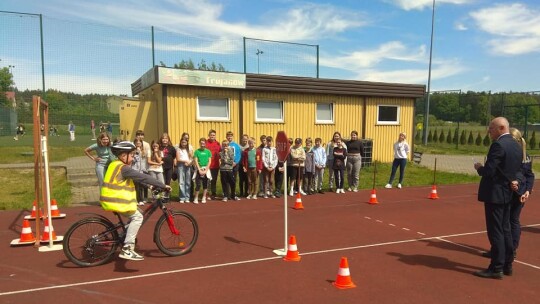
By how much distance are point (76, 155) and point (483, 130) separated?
35718 mm

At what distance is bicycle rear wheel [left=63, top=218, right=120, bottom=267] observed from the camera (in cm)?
527

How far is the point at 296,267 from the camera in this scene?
5.38 metres

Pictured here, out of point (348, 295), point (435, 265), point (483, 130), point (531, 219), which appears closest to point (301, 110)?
point (531, 219)

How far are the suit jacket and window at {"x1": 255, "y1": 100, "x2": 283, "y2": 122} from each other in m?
11.5

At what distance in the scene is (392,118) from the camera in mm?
19078

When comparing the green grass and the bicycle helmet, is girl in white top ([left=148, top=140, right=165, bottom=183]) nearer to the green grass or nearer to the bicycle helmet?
the green grass

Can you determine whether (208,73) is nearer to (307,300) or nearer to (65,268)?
(65,268)

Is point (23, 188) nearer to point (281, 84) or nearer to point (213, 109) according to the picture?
point (213, 109)

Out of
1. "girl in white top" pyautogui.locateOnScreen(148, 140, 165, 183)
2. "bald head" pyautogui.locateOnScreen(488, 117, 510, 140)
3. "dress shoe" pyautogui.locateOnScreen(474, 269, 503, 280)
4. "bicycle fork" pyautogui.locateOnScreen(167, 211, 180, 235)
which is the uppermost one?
"bald head" pyautogui.locateOnScreen(488, 117, 510, 140)

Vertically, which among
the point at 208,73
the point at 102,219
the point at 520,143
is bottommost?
the point at 102,219

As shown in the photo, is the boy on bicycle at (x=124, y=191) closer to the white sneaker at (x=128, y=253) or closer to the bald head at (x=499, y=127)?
the white sneaker at (x=128, y=253)

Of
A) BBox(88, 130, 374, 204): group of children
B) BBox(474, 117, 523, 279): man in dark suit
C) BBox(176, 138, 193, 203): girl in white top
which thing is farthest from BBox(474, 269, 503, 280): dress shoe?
BBox(176, 138, 193, 203): girl in white top

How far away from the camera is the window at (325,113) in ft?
56.7

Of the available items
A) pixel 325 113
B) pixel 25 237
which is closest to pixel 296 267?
pixel 25 237
